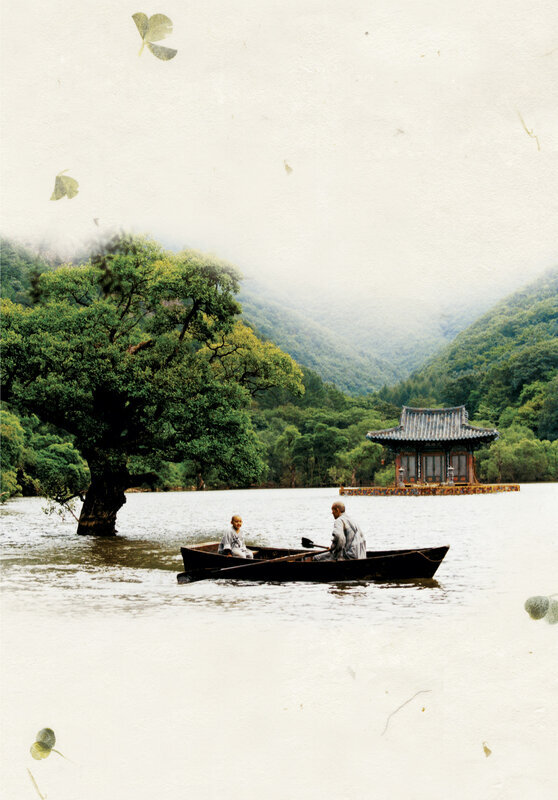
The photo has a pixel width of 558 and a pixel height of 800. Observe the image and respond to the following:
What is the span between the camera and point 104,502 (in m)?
12.7

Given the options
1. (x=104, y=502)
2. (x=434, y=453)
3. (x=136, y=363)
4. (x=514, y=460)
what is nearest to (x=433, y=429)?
(x=434, y=453)

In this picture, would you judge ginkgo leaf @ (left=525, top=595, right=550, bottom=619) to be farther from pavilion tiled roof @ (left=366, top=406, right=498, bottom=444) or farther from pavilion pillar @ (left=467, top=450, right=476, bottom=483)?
pavilion pillar @ (left=467, top=450, right=476, bottom=483)

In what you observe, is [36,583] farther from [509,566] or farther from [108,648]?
[509,566]

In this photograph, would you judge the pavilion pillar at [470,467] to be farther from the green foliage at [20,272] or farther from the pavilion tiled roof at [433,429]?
the green foliage at [20,272]

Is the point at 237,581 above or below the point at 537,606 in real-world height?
below

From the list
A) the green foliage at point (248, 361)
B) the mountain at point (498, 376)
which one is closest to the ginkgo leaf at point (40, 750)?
the green foliage at point (248, 361)

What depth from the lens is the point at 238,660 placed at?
434 centimetres

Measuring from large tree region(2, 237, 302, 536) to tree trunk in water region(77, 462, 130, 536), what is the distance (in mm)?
18

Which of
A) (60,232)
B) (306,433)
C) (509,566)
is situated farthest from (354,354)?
(60,232)

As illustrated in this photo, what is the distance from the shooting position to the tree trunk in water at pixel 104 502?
12344mm

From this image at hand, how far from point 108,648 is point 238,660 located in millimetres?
1010

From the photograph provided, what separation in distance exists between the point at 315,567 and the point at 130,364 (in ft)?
17.7

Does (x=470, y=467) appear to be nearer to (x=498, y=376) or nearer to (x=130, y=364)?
(x=498, y=376)

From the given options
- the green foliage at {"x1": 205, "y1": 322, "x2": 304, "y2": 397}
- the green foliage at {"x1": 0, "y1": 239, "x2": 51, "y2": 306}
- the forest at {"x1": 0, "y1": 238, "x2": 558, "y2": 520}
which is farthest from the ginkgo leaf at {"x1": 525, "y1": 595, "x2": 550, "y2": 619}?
the green foliage at {"x1": 205, "y1": 322, "x2": 304, "y2": 397}
